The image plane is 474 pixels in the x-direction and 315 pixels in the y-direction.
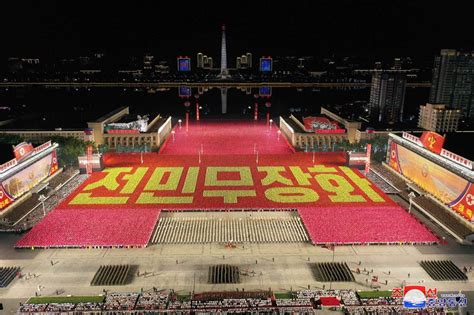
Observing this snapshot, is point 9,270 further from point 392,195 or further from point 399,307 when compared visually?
point 392,195

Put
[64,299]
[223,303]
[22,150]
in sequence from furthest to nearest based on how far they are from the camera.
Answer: [22,150] < [64,299] < [223,303]

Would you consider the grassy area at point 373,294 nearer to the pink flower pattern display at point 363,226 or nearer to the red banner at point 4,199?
the pink flower pattern display at point 363,226

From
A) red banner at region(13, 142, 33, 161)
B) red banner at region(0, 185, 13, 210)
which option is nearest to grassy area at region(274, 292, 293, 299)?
red banner at region(0, 185, 13, 210)

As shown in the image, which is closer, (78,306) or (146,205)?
(78,306)

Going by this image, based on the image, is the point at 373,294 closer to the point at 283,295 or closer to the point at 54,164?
the point at 283,295

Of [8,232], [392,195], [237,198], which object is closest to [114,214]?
[8,232]

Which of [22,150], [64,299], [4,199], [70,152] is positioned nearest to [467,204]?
[64,299]
